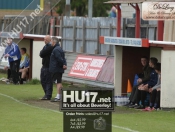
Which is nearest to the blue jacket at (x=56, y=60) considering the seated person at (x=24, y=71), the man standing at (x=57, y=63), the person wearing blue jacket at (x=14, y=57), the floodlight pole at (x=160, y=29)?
the man standing at (x=57, y=63)

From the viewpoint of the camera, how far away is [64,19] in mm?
26547

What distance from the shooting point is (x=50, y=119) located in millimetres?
14156

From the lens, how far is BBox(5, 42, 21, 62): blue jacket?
23.7 meters

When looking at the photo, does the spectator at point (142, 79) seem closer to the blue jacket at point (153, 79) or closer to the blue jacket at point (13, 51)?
the blue jacket at point (153, 79)

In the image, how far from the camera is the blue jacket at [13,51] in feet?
77.7

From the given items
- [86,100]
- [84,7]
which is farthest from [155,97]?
[84,7]

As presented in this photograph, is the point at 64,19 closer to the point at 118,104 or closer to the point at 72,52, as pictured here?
the point at 72,52

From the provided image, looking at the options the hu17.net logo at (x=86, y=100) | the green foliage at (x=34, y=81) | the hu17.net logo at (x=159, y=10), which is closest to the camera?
the hu17.net logo at (x=86, y=100)

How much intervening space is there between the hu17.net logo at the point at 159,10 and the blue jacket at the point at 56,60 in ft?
8.15

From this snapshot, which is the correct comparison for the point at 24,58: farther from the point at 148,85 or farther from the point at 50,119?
the point at 50,119

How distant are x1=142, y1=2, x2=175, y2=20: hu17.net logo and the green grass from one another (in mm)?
2743

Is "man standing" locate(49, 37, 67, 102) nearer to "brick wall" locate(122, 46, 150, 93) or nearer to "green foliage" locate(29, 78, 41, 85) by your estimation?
"brick wall" locate(122, 46, 150, 93)

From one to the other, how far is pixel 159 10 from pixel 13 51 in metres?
7.47

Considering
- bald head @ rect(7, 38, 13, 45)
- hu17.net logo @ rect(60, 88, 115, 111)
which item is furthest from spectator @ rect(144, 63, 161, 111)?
bald head @ rect(7, 38, 13, 45)
